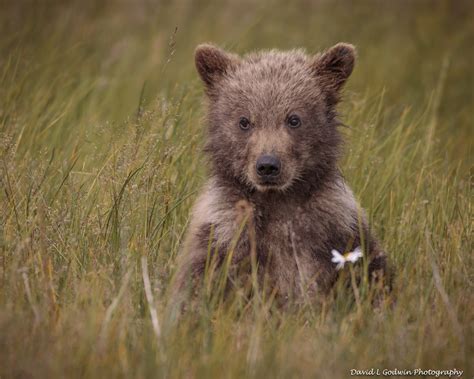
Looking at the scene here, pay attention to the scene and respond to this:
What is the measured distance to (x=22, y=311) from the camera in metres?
4.61

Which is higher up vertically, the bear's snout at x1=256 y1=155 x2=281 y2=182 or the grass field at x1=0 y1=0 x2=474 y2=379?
the bear's snout at x1=256 y1=155 x2=281 y2=182

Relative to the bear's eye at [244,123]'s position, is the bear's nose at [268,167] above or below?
below

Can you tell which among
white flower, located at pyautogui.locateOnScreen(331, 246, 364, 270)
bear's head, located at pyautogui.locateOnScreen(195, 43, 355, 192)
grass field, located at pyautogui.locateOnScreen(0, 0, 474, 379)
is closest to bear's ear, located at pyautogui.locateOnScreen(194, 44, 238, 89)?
bear's head, located at pyautogui.locateOnScreen(195, 43, 355, 192)

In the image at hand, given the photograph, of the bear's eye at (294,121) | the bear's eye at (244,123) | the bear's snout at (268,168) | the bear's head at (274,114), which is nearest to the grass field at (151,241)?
the bear's head at (274,114)

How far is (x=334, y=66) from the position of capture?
6379 millimetres

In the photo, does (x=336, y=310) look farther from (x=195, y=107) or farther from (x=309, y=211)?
(x=195, y=107)

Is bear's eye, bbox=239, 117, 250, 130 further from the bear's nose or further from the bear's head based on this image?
the bear's nose

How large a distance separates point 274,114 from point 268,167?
524mm

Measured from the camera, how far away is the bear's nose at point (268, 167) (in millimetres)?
5613

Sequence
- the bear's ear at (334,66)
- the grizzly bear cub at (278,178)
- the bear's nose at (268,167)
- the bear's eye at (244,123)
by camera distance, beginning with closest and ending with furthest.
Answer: the grizzly bear cub at (278,178)
the bear's nose at (268,167)
the bear's eye at (244,123)
the bear's ear at (334,66)

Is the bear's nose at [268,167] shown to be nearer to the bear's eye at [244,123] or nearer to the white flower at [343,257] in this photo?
the bear's eye at [244,123]

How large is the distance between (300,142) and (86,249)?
5.28 feet

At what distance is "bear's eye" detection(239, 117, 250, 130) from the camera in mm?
6020

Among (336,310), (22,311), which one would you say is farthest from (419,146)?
(22,311)
